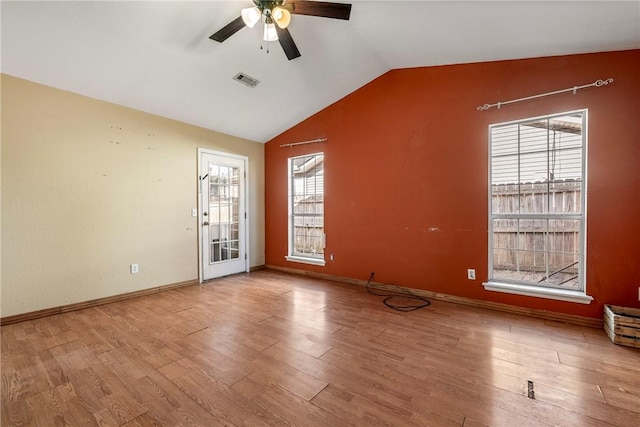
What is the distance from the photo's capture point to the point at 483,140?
3.10m

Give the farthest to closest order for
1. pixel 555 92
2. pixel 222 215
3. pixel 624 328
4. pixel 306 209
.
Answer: pixel 306 209, pixel 222 215, pixel 555 92, pixel 624 328

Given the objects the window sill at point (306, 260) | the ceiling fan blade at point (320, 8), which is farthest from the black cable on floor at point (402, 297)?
the ceiling fan blade at point (320, 8)

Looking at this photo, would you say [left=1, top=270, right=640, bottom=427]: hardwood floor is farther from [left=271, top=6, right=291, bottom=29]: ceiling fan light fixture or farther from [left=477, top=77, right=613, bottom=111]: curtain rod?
[left=271, top=6, right=291, bottom=29]: ceiling fan light fixture

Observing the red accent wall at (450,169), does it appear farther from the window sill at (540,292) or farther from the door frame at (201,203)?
the door frame at (201,203)

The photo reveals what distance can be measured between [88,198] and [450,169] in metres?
4.51

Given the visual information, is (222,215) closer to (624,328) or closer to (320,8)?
(320,8)

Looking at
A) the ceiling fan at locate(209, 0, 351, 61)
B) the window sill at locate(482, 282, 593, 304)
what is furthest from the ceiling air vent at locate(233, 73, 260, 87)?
the window sill at locate(482, 282, 593, 304)

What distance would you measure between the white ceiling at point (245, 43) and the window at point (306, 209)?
139cm

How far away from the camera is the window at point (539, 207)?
272 centimetres

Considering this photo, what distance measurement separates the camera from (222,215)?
464cm

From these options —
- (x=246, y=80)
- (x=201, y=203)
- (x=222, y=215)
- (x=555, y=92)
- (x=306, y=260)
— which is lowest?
(x=306, y=260)

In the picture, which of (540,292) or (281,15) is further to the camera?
(540,292)

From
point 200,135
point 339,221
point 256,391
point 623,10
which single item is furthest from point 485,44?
point 200,135

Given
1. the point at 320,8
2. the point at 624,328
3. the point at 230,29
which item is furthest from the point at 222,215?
the point at 624,328
